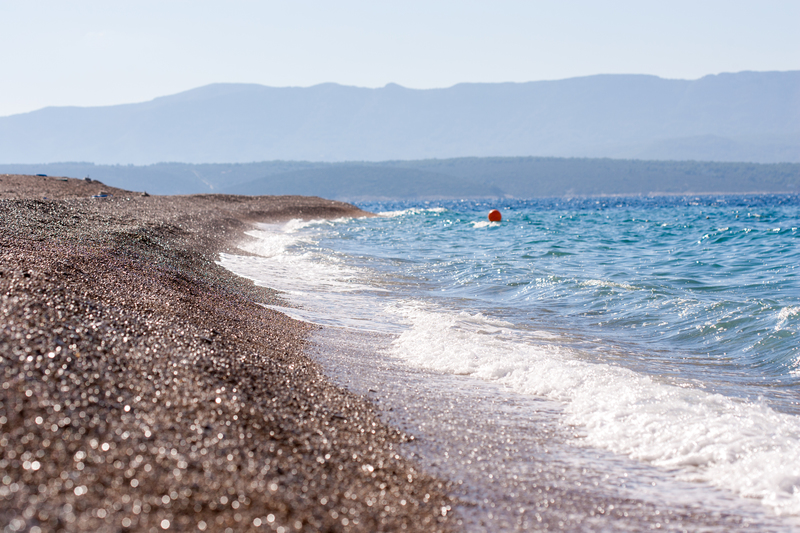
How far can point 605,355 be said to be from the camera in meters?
8.60

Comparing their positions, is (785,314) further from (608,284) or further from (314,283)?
(314,283)

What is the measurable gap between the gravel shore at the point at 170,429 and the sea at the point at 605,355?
1.98 ft

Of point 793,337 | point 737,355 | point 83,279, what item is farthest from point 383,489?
point 793,337

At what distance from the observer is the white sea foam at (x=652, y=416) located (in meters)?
4.59

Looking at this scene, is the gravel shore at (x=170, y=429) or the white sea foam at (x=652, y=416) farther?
the white sea foam at (x=652, y=416)

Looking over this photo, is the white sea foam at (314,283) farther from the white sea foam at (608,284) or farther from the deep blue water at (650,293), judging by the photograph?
the white sea foam at (608,284)

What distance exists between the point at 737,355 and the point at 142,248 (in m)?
12.0

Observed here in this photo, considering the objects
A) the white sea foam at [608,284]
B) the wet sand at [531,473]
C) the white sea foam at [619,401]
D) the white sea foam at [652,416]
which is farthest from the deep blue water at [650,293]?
the wet sand at [531,473]

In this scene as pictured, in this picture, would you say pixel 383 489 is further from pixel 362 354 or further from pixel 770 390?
pixel 770 390

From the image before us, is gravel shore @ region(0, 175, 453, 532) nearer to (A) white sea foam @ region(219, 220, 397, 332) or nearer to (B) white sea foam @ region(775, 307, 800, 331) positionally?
(A) white sea foam @ region(219, 220, 397, 332)

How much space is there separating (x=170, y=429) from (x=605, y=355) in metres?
6.44

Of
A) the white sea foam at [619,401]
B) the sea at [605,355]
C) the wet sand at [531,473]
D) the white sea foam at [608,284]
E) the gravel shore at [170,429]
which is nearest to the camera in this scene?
the gravel shore at [170,429]

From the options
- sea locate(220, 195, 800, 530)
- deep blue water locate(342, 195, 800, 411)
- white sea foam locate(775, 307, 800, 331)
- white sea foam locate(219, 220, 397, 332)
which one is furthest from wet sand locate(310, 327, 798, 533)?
white sea foam locate(775, 307, 800, 331)

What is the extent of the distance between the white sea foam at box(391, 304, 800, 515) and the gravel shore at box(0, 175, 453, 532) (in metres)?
1.94
